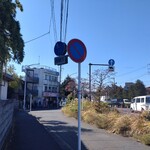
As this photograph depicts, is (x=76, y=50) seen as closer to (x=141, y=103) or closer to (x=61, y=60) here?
(x=61, y=60)

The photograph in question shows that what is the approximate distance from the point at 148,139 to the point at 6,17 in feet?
21.8

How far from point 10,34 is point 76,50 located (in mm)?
5128

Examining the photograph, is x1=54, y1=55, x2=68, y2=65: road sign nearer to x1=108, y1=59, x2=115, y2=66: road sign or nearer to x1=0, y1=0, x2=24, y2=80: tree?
x1=0, y1=0, x2=24, y2=80: tree

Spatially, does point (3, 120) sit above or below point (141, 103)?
below

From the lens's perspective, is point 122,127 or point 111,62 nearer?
point 122,127

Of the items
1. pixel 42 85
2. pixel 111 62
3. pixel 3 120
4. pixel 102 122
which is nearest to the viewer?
pixel 3 120

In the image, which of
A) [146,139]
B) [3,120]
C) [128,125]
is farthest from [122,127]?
[3,120]

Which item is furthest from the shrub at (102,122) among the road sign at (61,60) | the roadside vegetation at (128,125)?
the road sign at (61,60)

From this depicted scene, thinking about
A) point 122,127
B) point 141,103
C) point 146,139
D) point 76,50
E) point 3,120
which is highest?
point 76,50

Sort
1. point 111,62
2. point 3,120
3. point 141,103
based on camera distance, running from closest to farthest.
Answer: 1. point 3,120
2. point 111,62
3. point 141,103

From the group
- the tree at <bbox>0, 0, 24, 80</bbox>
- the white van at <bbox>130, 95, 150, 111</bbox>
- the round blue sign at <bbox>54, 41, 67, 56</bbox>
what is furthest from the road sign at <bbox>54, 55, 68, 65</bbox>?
the white van at <bbox>130, 95, 150, 111</bbox>

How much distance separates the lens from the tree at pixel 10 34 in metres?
11.9

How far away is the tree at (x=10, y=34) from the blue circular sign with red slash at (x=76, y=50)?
3.87 m

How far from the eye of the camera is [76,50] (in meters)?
8.34
